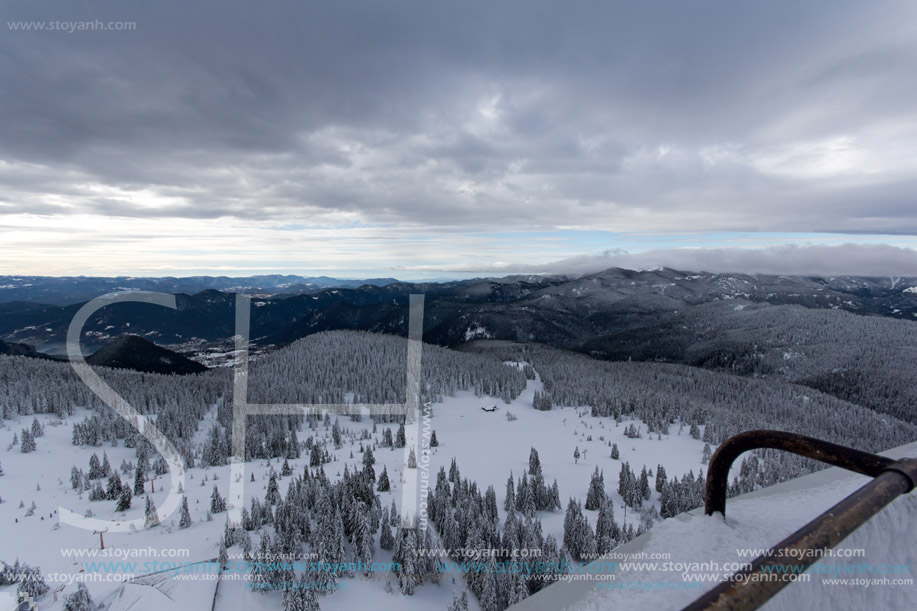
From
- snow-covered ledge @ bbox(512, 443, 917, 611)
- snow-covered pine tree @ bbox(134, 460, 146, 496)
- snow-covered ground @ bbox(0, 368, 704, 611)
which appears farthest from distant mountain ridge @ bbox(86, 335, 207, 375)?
snow-covered ledge @ bbox(512, 443, 917, 611)

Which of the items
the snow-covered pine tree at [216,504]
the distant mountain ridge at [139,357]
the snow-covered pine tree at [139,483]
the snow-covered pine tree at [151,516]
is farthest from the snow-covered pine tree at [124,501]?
the distant mountain ridge at [139,357]

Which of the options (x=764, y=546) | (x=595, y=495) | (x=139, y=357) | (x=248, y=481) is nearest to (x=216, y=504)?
(x=248, y=481)

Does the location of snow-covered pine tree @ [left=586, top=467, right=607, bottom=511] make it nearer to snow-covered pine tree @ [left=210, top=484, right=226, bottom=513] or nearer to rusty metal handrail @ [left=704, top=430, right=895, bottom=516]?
snow-covered pine tree @ [left=210, top=484, right=226, bottom=513]

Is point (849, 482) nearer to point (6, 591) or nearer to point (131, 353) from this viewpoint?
point (6, 591)

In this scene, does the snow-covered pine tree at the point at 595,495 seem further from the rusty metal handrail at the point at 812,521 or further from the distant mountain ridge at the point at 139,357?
the distant mountain ridge at the point at 139,357

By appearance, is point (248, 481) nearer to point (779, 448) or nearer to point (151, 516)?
point (151, 516)

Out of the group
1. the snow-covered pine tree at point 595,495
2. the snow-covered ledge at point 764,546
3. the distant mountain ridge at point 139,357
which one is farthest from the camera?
the distant mountain ridge at point 139,357
